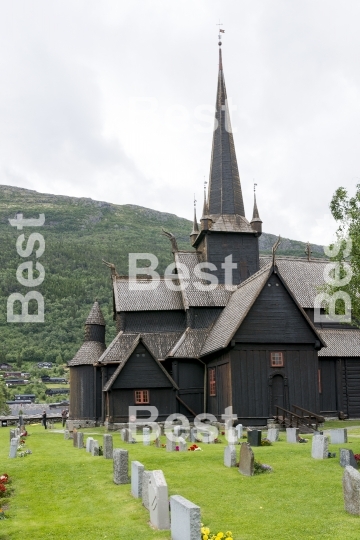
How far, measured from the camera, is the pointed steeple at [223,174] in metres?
41.2

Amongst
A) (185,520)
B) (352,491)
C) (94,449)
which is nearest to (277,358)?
(94,449)

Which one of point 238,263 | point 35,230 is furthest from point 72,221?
point 238,263

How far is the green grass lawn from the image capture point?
10903mm

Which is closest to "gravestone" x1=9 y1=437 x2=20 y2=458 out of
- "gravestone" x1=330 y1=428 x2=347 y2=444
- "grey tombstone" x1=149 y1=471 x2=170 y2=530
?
"gravestone" x1=330 y1=428 x2=347 y2=444

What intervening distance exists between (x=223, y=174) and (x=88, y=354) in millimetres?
14876

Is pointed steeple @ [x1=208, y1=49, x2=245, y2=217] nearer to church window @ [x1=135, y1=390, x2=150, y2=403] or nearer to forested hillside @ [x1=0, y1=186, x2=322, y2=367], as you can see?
church window @ [x1=135, y1=390, x2=150, y2=403]

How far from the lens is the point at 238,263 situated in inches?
1571

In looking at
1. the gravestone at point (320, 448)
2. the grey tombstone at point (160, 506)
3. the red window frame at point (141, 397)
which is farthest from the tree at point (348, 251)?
the red window frame at point (141, 397)

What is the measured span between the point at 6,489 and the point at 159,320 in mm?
22645

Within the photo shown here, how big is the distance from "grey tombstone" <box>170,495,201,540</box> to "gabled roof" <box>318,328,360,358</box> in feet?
86.8

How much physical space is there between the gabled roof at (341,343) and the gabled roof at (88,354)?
13621mm

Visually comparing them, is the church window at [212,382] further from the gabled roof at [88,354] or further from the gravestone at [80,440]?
the gravestone at [80,440]

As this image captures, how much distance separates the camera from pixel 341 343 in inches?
1448

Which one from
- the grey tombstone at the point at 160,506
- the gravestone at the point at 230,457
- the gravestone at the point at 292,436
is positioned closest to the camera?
the grey tombstone at the point at 160,506
